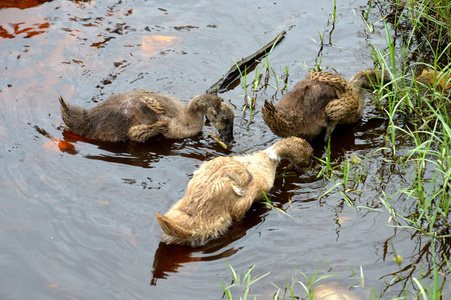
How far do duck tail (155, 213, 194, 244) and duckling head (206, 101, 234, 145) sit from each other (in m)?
1.90

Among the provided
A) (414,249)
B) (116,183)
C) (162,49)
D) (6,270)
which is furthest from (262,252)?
(162,49)

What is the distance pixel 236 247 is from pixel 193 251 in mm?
417

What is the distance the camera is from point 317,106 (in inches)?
267

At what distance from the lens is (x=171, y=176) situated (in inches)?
245

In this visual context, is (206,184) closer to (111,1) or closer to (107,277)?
(107,277)

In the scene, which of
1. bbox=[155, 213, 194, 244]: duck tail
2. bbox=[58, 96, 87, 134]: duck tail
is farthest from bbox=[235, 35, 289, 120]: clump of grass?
bbox=[155, 213, 194, 244]: duck tail

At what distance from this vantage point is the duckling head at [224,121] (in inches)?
268

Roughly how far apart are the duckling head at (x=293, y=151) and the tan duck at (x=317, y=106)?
0.29 metres

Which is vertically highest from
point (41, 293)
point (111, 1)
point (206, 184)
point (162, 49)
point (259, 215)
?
point (111, 1)

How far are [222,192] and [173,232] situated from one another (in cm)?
72

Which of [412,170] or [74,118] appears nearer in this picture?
[412,170]

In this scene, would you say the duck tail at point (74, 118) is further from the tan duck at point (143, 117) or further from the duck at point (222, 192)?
the duck at point (222, 192)

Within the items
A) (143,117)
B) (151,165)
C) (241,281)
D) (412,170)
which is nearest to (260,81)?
(143,117)

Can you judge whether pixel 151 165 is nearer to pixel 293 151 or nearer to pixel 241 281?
pixel 293 151
